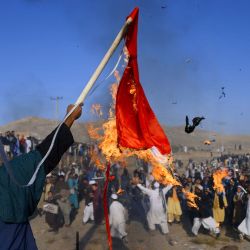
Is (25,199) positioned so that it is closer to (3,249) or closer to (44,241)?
(3,249)

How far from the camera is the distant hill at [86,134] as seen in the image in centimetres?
2800

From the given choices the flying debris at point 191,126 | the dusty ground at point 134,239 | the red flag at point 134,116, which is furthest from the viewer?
the dusty ground at point 134,239

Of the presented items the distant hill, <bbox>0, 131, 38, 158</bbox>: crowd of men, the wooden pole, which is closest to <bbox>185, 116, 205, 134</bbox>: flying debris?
the wooden pole

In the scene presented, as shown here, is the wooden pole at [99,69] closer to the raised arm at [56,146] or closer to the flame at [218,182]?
the raised arm at [56,146]

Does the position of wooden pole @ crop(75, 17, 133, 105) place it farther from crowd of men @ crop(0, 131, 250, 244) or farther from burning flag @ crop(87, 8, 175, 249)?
crowd of men @ crop(0, 131, 250, 244)

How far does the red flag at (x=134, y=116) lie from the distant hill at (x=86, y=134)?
1019 cm

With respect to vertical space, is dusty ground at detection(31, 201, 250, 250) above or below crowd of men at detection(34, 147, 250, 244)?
below

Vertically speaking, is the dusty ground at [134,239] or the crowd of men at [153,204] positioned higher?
the crowd of men at [153,204]

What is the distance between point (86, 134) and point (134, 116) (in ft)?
81.1

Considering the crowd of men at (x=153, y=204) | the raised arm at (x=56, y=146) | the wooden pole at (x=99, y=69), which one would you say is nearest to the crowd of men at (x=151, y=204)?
the crowd of men at (x=153, y=204)

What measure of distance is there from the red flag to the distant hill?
33.4 feet

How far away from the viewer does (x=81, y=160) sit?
19984mm

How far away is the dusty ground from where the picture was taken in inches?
425

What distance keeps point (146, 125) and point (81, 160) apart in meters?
17.2
